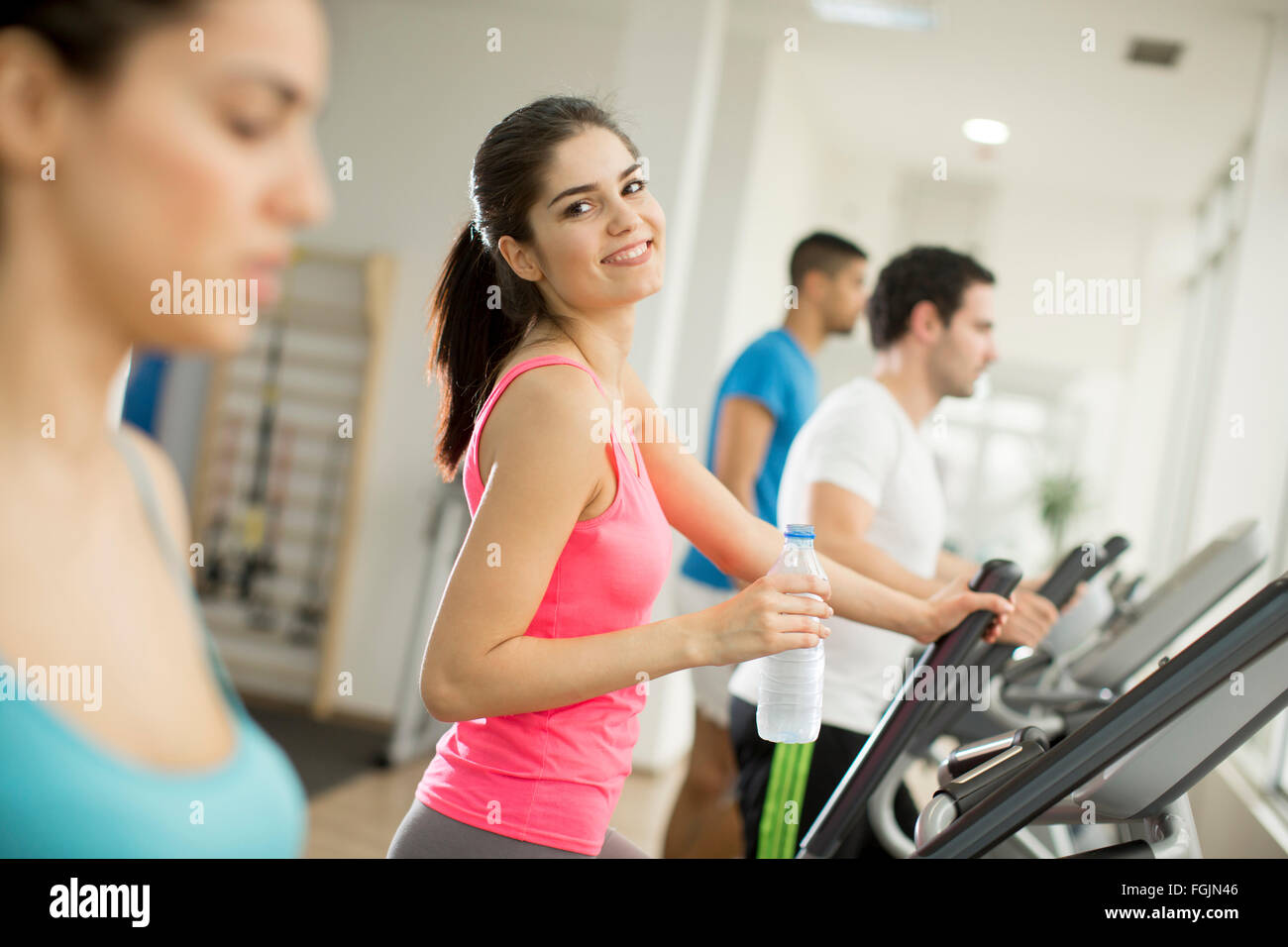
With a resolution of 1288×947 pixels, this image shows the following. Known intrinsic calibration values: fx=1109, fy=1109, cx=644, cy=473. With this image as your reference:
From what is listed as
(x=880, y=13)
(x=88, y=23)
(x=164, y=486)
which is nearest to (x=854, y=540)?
(x=164, y=486)

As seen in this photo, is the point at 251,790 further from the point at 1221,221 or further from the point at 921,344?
the point at 1221,221

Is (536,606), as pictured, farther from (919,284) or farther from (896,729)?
(919,284)

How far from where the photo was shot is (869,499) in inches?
70.9

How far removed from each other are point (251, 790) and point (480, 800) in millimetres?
618

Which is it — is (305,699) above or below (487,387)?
below

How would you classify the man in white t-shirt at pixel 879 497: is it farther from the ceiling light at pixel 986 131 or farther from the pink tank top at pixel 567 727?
the ceiling light at pixel 986 131

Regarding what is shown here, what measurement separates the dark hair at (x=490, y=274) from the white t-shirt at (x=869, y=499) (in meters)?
0.71

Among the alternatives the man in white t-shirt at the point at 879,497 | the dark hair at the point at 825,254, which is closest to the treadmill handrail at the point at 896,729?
the man in white t-shirt at the point at 879,497

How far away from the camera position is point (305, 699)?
15.5 ft

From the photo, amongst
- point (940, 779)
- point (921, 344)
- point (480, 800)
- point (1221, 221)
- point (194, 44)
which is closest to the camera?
point (194, 44)

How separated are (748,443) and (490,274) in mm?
1640
